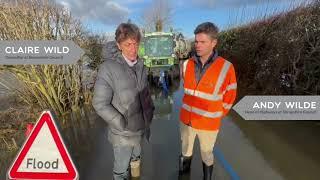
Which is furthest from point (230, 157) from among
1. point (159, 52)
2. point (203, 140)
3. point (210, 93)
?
point (159, 52)

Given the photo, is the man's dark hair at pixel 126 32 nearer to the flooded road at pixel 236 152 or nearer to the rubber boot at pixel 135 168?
the rubber boot at pixel 135 168

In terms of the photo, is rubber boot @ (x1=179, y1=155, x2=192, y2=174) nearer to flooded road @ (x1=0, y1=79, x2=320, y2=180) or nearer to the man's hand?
flooded road @ (x1=0, y1=79, x2=320, y2=180)

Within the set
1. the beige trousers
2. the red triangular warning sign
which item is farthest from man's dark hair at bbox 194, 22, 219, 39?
the red triangular warning sign

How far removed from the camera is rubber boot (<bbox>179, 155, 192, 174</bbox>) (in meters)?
5.25

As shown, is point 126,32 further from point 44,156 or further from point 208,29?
point 44,156

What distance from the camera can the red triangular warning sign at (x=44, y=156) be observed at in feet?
11.7

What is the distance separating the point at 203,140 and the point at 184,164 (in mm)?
698

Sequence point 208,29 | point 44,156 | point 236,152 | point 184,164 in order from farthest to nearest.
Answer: point 236,152
point 184,164
point 208,29
point 44,156

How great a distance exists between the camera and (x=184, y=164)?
5.32 m

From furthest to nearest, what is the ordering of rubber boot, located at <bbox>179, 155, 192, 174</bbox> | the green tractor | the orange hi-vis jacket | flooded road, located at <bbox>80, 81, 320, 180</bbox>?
the green tractor
flooded road, located at <bbox>80, 81, 320, 180</bbox>
rubber boot, located at <bbox>179, 155, 192, 174</bbox>
the orange hi-vis jacket

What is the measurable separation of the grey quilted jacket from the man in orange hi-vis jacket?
2.48 ft

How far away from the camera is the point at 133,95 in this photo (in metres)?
3.95

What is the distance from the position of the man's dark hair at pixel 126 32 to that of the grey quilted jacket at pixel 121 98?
0.62ft

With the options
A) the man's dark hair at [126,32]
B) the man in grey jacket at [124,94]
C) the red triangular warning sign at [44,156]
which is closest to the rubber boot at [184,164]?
the man in grey jacket at [124,94]
